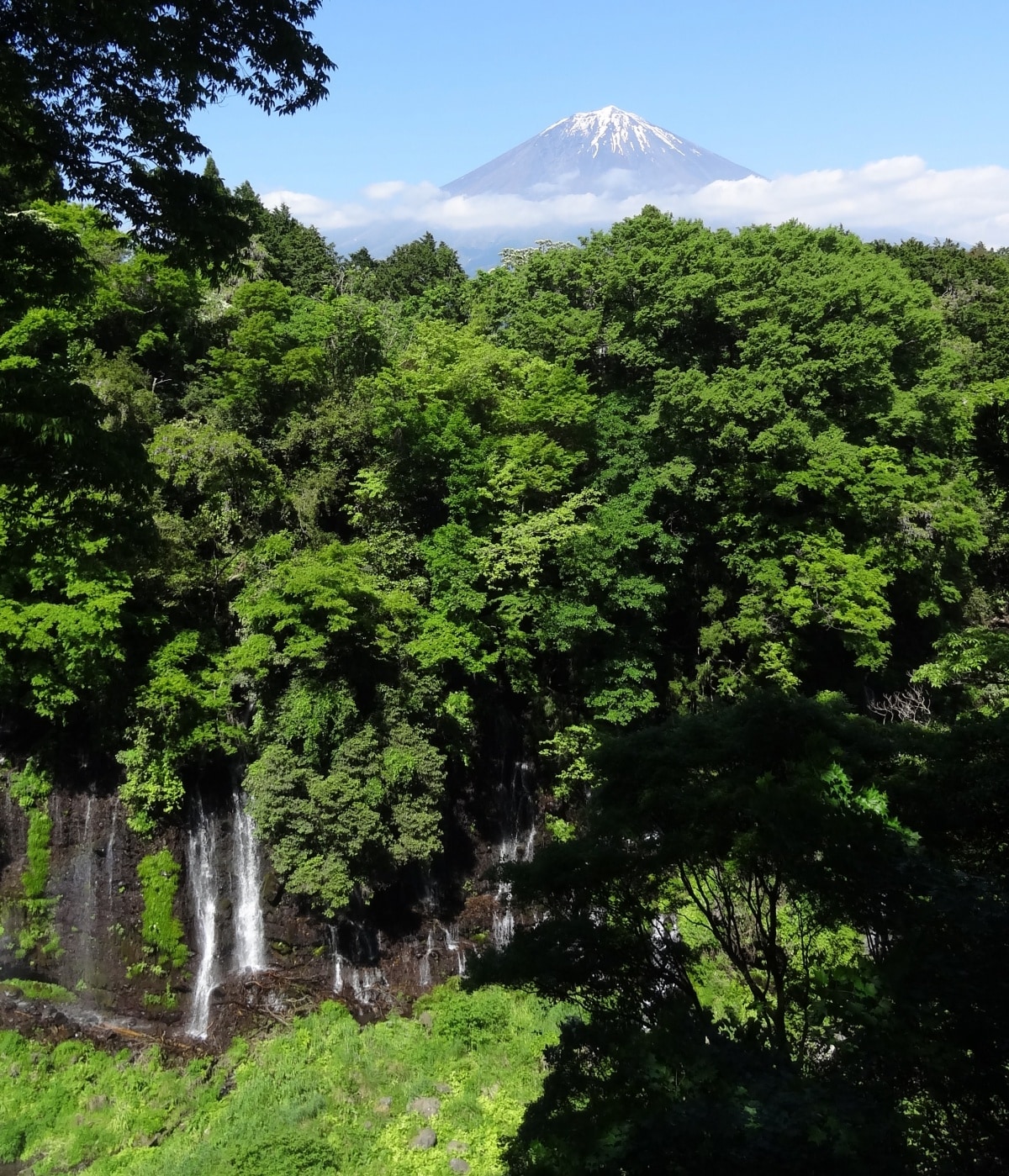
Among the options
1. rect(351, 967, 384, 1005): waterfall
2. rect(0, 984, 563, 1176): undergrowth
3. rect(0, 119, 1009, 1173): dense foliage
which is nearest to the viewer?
rect(0, 119, 1009, 1173): dense foliage

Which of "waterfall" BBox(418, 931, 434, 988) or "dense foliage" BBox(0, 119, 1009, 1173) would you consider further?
"waterfall" BBox(418, 931, 434, 988)

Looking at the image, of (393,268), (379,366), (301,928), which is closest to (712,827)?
(301,928)

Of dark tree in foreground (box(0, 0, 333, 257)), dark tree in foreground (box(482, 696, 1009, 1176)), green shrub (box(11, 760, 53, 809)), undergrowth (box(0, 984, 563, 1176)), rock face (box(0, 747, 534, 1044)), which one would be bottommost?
undergrowth (box(0, 984, 563, 1176))

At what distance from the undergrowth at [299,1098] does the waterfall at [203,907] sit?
1199 mm

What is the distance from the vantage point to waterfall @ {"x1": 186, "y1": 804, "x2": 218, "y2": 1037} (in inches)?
Answer: 575

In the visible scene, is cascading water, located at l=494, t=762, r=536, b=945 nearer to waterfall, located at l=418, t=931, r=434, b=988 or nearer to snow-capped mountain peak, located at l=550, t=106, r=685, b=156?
waterfall, located at l=418, t=931, r=434, b=988

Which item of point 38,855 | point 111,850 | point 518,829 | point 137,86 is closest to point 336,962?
point 518,829

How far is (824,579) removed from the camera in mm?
15461

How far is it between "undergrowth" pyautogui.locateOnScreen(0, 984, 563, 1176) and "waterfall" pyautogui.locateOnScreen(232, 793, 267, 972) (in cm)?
159

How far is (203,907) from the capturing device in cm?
1505

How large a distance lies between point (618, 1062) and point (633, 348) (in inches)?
579

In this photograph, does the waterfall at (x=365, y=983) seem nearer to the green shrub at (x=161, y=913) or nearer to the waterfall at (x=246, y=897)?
the waterfall at (x=246, y=897)

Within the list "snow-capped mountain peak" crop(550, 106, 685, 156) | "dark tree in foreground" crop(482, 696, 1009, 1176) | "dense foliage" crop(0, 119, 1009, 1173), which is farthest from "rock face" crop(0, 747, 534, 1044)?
"snow-capped mountain peak" crop(550, 106, 685, 156)

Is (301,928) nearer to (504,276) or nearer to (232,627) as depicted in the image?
(232,627)
